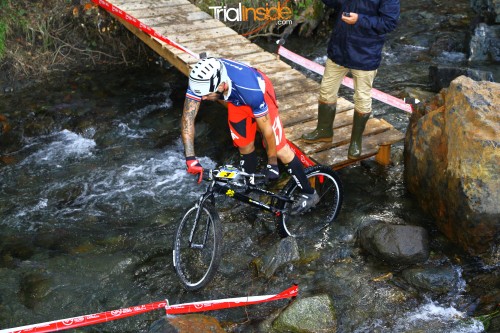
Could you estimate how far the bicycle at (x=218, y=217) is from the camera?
5.74 metres

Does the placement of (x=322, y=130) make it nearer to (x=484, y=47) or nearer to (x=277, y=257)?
(x=277, y=257)

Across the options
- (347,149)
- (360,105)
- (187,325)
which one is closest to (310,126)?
(347,149)

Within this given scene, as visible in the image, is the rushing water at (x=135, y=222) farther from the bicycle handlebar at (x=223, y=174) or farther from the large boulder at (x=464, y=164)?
the bicycle handlebar at (x=223, y=174)

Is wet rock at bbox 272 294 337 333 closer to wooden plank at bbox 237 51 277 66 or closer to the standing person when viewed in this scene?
the standing person

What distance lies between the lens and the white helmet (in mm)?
5160

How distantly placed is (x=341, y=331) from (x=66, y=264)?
3.39 meters

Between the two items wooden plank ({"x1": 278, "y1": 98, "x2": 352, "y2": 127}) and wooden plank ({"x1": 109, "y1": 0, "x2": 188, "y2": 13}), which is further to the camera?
wooden plank ({"x1": 109, "y1": 0, "x2": 188, "y2": 13})

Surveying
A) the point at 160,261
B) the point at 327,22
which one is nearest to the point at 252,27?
the point at 327,22

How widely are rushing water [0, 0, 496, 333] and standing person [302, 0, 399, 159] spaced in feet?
4.12

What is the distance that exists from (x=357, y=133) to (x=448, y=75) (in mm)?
4455

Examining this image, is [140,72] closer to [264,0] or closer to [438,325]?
[264,0]

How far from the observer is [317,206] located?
732cm

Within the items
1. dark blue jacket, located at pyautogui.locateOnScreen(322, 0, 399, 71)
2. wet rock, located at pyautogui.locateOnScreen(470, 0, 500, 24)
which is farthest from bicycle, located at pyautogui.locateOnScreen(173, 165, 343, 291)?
wet rock, located at pyautogui.locateOnScreen(470, 0, 500, 24)

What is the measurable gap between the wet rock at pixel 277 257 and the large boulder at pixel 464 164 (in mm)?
1809
